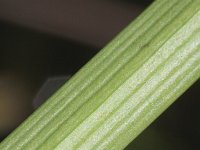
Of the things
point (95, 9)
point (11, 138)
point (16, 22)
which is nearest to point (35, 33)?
point (16, 22)

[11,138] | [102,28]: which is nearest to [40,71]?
[102,28]

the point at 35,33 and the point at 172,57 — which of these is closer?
the point at 172,57

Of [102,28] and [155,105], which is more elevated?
[102,28]

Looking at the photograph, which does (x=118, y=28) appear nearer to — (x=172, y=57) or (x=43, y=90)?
(x=43, y=90)

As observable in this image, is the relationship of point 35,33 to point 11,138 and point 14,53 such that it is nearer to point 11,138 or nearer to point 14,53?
point 14,53

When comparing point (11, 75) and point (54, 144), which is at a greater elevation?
point (11, 75)

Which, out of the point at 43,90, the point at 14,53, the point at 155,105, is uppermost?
the point at 14,53

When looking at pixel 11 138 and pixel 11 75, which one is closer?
pixel 11 138

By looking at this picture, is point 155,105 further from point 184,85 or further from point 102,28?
point 102,28
